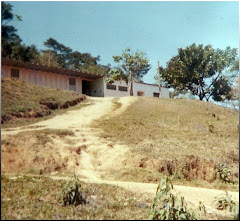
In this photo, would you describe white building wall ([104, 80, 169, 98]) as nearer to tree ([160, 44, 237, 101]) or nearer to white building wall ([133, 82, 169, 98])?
white building wall ([133, 82, 169, 98])

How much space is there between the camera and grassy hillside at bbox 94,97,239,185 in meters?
6.82

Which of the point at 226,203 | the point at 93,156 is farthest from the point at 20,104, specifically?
the point at 226,203

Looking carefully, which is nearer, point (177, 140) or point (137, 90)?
point (177, 140)

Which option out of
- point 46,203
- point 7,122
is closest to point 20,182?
point 46,203

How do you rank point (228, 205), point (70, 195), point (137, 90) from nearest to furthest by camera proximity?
point (70, 195)
point (228, 205)
point (137, 90)

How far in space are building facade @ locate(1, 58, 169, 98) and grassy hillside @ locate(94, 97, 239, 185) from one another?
31.7 ft

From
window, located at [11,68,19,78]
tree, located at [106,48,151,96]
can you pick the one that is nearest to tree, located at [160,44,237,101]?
tree, located at [106,48,151,96]

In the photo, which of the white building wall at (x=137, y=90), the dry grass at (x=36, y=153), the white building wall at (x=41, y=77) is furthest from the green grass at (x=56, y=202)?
the white building wall at (x=137, y=90)

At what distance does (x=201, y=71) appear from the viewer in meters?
15.0

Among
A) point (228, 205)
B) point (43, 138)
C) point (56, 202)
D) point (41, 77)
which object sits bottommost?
point (228, 205)

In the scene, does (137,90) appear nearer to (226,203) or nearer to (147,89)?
(147,89)

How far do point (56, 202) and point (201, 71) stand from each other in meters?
13.0

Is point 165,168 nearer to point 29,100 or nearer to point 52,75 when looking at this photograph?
point 29,100

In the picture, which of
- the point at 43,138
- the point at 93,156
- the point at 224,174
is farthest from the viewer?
the point at 224,174
